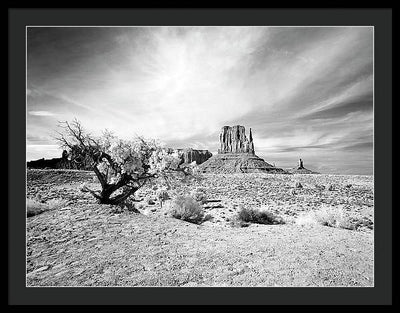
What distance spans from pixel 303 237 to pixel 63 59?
629 centimetres

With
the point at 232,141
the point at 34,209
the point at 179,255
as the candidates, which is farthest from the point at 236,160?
the point at 179,255

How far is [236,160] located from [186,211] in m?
67.6

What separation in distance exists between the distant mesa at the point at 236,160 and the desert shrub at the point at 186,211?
3716cm

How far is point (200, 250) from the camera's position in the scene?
3.48m

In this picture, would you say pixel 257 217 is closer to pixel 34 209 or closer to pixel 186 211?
pixel 186 211

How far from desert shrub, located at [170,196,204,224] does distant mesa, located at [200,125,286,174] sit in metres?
37.2

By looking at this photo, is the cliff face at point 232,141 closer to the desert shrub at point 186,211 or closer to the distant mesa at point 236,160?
the distant mesa at point 236,160

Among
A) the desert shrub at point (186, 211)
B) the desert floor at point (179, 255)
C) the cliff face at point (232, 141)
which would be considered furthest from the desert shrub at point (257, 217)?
the cliff face at point (232, 141)

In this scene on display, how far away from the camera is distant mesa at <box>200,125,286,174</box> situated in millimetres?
64000

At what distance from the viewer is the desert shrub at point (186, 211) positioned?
6.29m

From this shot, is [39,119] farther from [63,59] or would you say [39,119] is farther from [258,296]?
[258,296]

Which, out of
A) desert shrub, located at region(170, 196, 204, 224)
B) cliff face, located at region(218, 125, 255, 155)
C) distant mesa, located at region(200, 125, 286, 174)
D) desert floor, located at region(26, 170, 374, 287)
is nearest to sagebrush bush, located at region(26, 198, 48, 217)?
desert floor, located at region(26, 170, 374, 287)

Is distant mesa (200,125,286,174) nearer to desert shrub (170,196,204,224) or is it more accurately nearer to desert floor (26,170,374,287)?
desert shrub (170,196,204,224)
